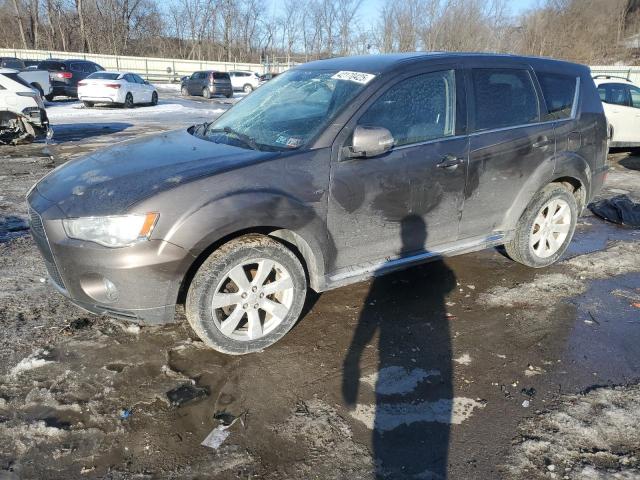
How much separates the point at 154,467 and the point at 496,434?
1.75 meters

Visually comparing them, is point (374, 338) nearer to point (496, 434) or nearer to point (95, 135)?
point (496, 434)

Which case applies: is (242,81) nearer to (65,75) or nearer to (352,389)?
(65,75)

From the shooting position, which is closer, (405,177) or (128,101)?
(405,177)

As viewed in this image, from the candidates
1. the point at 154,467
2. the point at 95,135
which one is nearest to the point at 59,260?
the point at 154,467

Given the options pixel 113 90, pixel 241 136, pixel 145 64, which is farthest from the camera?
pixel 145 64

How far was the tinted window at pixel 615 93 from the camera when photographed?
1155cm

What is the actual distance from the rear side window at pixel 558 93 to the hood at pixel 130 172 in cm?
275

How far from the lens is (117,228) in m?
2.79

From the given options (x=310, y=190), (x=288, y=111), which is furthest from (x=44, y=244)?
(x=288, y=111)

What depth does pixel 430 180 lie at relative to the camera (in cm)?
370

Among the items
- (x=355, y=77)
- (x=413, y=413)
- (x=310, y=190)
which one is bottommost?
(x=413, y=413)

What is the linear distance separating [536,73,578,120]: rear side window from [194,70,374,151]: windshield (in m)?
1.91

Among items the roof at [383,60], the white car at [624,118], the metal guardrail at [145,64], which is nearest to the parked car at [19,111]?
the roof at [383,60]

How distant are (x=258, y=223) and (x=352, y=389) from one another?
116 centimetres
